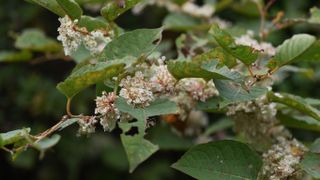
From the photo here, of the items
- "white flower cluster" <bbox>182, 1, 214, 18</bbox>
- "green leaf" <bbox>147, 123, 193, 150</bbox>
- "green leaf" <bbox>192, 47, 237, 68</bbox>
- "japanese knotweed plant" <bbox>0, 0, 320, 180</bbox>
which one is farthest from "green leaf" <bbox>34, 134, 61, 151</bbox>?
"white flower cluster" <bbox>182, 1, 214, 18</bbox>

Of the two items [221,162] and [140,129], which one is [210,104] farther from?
[140,129]

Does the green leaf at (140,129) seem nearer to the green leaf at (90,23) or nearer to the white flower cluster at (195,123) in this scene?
the green leaf at (90,23)

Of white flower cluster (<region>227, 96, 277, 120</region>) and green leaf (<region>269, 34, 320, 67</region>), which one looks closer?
green leaf (<region>269, 34, 320, 67</region>)

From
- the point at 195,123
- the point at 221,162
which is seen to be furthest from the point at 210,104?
the point at 195,123

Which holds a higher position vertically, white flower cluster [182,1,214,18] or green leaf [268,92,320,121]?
white flower cluster [182,1,214,18]

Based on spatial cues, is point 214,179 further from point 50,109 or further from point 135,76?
point 50,109

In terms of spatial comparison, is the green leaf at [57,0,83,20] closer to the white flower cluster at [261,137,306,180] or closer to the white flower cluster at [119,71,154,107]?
the white flower cluster at [119,71,154,107]

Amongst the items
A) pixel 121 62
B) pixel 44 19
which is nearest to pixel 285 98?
pixel 121 62
